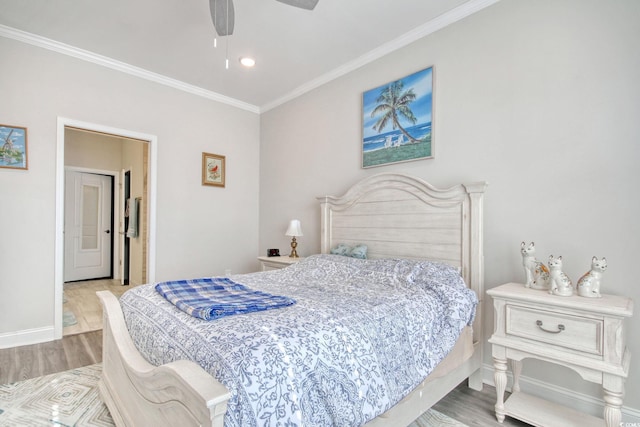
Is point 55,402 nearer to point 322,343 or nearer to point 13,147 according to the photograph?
point 322,343

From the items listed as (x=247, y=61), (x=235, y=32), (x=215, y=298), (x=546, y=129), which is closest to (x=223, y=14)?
(x=235, y=32)

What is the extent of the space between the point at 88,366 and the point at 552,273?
131 inches

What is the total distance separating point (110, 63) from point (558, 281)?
4.33 meters

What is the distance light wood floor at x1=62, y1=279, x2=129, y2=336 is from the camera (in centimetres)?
350

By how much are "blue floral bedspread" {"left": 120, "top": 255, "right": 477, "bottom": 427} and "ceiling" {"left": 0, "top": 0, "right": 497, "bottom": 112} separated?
6.68 ft

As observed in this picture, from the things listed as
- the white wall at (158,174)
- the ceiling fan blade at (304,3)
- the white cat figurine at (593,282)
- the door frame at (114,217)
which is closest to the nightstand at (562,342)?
the white cat figurine at (593,282)

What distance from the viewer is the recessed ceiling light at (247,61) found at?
3.32 meters

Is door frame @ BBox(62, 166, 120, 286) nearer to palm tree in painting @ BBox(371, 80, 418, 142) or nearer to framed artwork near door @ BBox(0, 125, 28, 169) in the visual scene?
framed artwork near door @ BBox(0, 125, 28, 169)

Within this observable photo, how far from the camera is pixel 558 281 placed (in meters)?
1.82

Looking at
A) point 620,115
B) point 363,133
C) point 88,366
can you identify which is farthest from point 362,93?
point 88,366

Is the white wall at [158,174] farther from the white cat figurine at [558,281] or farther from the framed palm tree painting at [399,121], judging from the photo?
the white cat figurine at [558,281]

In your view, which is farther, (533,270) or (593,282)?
(533,270)

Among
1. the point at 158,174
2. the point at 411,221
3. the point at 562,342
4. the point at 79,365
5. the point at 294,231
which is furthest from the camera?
the point at 158,174

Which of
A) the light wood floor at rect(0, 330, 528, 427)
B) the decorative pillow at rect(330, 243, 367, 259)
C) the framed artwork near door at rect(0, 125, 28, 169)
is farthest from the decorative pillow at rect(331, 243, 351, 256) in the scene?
the framed artwork near door at rect(0, 125, 28, 169)
